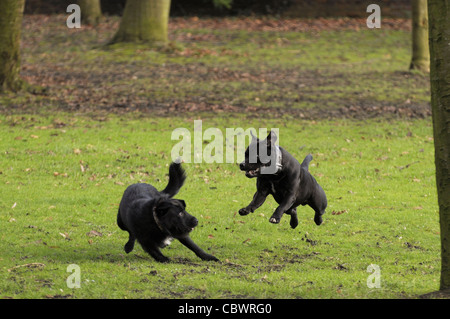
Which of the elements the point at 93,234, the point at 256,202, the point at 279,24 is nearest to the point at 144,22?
the point at 279,24

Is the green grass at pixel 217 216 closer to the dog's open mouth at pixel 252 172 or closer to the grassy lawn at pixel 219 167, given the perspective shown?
the grassy lawn at pixel 219 167

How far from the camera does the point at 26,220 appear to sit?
34.0ft

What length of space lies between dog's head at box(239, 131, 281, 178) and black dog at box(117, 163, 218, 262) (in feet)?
3.01

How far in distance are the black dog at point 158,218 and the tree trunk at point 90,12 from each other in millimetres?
25223

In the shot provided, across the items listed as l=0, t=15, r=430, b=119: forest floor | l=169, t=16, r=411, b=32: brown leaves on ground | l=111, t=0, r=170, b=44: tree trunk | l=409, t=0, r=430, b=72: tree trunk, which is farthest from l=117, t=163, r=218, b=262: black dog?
l=169, t=16, r=411, b=32: brown leaves on ground

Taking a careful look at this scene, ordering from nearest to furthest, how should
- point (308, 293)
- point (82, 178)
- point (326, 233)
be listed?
point (308, 293) < point (326, 233) < point (82, 178)

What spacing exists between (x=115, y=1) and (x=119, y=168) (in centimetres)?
2535

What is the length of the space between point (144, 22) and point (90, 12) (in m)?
8.83

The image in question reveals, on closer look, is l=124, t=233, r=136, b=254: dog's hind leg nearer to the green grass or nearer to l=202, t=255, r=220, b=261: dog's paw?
the green grass

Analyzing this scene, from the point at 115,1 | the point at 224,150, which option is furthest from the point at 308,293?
the point at 115,1

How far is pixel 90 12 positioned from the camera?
1289 inches

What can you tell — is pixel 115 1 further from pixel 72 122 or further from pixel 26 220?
pixel 26 220

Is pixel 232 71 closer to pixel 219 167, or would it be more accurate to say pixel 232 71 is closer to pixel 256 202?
pixel 219 167

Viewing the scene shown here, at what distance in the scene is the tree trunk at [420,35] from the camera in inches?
872
